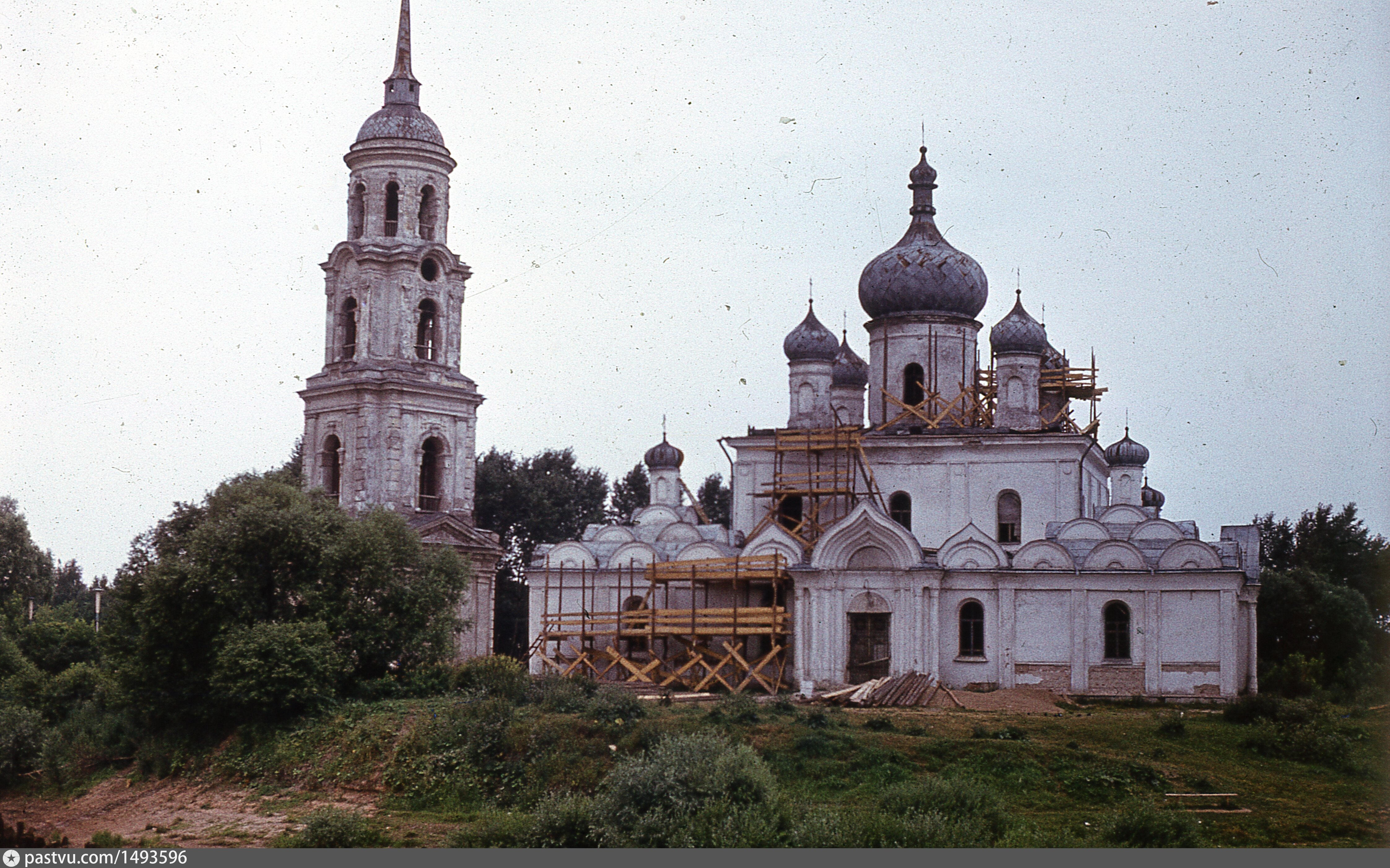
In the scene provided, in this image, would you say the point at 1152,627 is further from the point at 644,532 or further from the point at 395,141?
the point at 395,141

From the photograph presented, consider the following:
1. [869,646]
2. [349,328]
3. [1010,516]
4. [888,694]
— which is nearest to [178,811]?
[888,694]

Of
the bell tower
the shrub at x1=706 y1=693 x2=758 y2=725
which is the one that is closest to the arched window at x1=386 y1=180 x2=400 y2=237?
the bell tower

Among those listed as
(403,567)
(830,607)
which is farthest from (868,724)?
(403,567)

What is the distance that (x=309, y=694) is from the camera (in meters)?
27.7

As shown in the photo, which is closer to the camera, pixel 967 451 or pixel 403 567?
pixel 403 567

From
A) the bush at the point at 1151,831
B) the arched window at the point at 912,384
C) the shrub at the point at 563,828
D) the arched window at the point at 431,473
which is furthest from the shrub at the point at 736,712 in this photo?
the arched window at the point at 431,473

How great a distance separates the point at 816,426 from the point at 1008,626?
7913 mm

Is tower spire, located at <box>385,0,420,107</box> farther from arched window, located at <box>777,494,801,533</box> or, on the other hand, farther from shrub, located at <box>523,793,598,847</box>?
shrub, located at <box>523,793,598,847</box>

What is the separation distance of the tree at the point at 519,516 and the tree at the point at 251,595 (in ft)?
82.0

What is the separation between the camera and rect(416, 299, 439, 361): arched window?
40.6 meters

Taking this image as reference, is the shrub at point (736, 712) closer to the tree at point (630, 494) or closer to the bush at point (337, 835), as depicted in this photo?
the bush at point (337, 835)

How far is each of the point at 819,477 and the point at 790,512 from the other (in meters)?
1.63

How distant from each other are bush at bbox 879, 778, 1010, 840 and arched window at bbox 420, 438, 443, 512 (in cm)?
2233

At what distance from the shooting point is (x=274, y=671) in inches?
1077
